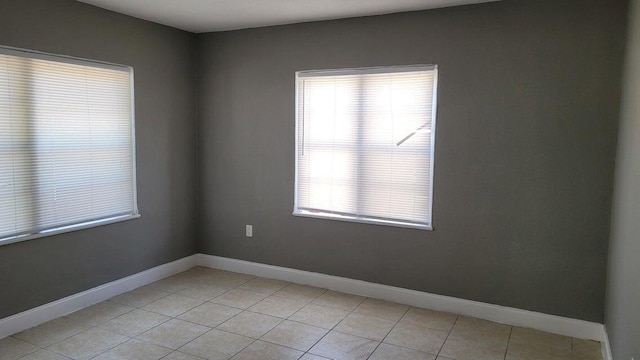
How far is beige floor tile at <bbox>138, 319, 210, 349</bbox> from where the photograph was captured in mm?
3045

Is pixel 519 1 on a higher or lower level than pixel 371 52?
higher

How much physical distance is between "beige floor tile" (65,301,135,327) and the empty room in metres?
0.04

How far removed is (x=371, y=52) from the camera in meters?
3.73

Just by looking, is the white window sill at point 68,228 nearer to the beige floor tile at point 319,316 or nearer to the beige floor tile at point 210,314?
the beige floor tile at point 210,314

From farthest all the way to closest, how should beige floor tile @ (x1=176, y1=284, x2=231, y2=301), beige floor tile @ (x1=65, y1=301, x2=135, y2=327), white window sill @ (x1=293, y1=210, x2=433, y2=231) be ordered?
beige floor tile @ (x1=176, y1=284, x2=231, y2=301)
white window sill @ (x1=293, y1=210, x2=433, y2=231)
beige floor tile @ (x1=65, y1=301, x2=135, y2=327)

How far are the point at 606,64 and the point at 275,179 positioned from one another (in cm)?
275

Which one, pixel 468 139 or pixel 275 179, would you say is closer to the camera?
pixel 468 139

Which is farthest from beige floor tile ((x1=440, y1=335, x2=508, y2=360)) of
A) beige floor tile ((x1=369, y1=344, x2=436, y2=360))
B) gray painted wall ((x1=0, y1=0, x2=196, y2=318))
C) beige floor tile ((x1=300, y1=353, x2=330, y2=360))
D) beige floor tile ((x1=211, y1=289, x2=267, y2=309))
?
gray painted wall ((x1=0, y1=0, x2=196, y2=318))

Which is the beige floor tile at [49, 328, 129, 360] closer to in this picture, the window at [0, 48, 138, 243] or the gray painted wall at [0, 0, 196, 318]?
the gray painted wall at [0, 0, 196, 318]

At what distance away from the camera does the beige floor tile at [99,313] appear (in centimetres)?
336

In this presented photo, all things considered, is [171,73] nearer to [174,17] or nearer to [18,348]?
[174,17]

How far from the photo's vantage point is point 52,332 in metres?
3.14

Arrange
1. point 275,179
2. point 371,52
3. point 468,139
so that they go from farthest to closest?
point 275,179 → point 371,52 → point 468,139

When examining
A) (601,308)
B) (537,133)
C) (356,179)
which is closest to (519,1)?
(537,133)
